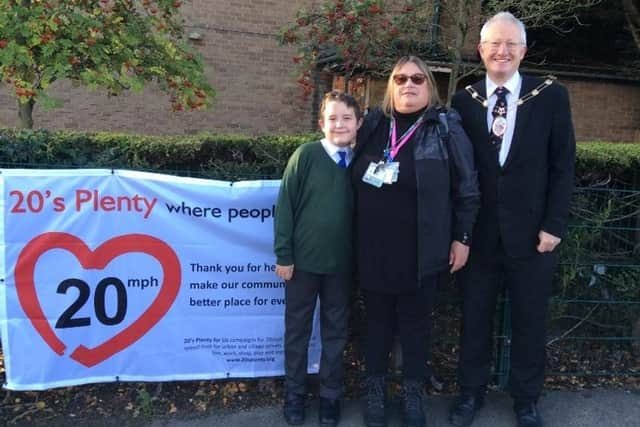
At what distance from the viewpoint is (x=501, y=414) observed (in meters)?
3.38

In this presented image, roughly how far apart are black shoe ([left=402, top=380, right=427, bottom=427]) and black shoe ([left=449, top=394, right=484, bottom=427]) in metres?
0.22

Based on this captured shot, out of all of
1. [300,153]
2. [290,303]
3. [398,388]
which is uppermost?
[300,153]

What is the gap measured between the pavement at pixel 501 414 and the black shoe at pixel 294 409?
2.0 inches

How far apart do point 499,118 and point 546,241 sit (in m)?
0.68

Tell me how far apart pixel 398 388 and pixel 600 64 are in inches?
379

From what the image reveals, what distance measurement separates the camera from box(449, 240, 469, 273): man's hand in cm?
291

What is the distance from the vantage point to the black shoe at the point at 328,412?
10.5 ft

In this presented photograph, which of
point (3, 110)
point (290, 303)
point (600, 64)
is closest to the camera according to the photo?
point (290, 303)

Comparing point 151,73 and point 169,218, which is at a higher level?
point 151,73

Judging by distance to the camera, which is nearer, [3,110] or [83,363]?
[83,363]

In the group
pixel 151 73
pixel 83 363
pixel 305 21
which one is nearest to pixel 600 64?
pixel 305 21

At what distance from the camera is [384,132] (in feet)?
9.77

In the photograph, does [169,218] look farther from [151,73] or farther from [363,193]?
[151,73]

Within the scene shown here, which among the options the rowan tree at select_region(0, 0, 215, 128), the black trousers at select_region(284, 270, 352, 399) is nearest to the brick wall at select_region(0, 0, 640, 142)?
the rowan tree at select_region(0, 0, 215, 128)
